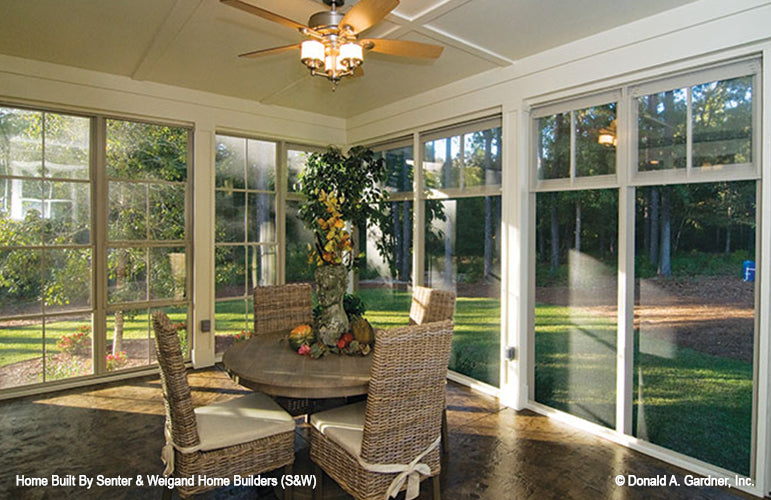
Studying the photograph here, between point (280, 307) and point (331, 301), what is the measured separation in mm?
843

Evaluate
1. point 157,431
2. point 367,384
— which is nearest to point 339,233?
point 367,384

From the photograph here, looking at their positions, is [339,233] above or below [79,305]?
above

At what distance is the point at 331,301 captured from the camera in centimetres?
256

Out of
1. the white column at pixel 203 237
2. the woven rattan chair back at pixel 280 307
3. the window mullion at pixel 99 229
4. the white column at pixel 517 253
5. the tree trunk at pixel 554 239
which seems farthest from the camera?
the white column at pixel 203 237

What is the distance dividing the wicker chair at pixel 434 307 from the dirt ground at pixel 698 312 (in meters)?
1.12

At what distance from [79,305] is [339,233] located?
2.97 m

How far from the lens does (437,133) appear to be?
4.31m

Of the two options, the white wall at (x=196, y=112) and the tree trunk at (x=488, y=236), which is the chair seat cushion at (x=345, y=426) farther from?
the white wall at (x=196, y=112)

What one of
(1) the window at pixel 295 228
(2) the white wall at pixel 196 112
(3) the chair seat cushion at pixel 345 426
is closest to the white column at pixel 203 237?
(2) the white wall at pixel 196 112

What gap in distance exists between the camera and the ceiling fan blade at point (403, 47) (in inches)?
88.2

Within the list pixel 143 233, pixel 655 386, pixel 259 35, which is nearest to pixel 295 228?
pixel 143 233

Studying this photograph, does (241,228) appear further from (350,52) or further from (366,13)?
(366,13)

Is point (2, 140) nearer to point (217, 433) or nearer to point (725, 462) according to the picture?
point (217, 433)

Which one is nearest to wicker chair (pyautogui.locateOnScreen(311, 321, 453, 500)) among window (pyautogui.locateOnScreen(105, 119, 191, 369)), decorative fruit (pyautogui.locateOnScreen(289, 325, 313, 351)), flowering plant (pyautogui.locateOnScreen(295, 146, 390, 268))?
decorative fruit (pyautogui.locateOnScreen(289, 325, 313, 351))
